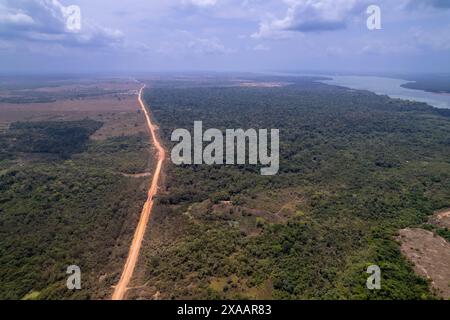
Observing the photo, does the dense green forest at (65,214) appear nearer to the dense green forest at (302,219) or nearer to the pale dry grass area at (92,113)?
the dense green forest at (302,219)

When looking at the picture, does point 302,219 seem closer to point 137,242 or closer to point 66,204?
point 137,242

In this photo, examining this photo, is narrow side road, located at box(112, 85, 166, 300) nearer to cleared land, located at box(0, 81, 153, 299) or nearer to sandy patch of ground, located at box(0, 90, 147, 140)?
cleared land, located at box(0, 81, 153, 299)

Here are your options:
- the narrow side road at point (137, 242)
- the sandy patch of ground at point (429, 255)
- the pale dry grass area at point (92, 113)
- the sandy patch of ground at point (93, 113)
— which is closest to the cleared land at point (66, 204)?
the narrow side road at point (137, 242)

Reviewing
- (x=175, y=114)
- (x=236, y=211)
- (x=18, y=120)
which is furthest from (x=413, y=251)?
(x=18, y=120)

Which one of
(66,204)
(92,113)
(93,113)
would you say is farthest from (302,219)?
(92,113)
